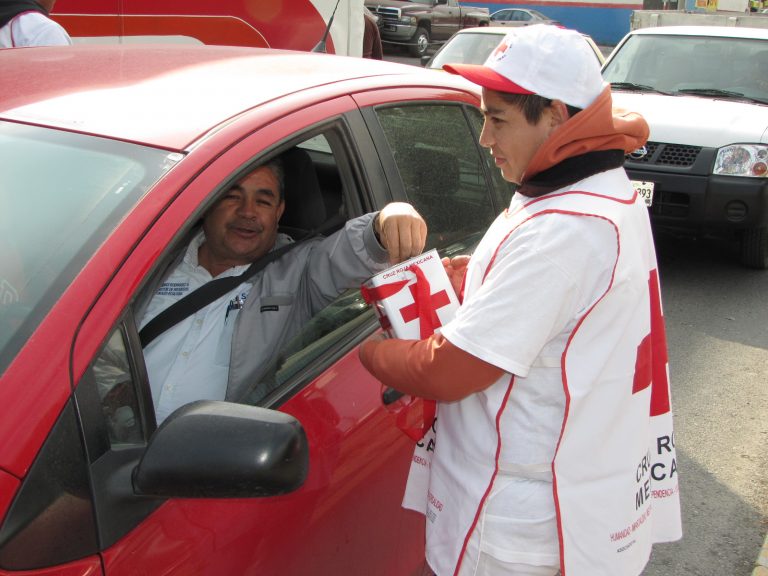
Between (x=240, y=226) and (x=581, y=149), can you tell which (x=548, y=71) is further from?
(x=240, y=226)

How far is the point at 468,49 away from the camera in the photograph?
9.49 metres

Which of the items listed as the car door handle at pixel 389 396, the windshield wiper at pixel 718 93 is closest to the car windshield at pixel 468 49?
the windshield wiper at pixel 718 93

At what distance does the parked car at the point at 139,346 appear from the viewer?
1338 mm

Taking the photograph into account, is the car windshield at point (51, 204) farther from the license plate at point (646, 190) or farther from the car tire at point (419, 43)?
the car tire at point (419, 43)

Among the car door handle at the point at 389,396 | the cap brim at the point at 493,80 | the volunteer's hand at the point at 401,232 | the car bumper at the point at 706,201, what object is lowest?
the car bumper at the point at 706,201

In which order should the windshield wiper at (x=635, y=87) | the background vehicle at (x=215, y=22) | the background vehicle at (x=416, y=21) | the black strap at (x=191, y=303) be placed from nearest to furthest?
1. the black strap at (x=191, y=303)
2. the background vehicle at (x=215, y=22)
3. the windshield wiper at (x=635, y=87)
4. the background vehicle at (x=416, y=21)

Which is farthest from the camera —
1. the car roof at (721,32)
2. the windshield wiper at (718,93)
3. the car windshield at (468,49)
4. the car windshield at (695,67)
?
the car windshield at (468,49)

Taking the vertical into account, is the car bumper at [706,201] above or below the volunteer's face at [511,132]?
below

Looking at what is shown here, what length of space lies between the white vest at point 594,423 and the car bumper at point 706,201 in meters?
4.57

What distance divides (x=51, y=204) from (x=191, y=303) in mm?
545

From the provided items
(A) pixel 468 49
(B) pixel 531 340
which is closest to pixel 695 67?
(A) pixel 468 49

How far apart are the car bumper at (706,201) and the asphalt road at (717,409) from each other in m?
0.50

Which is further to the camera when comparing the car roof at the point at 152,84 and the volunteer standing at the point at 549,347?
the car roof at the point at 152,84

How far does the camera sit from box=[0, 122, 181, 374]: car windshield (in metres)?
1.48
